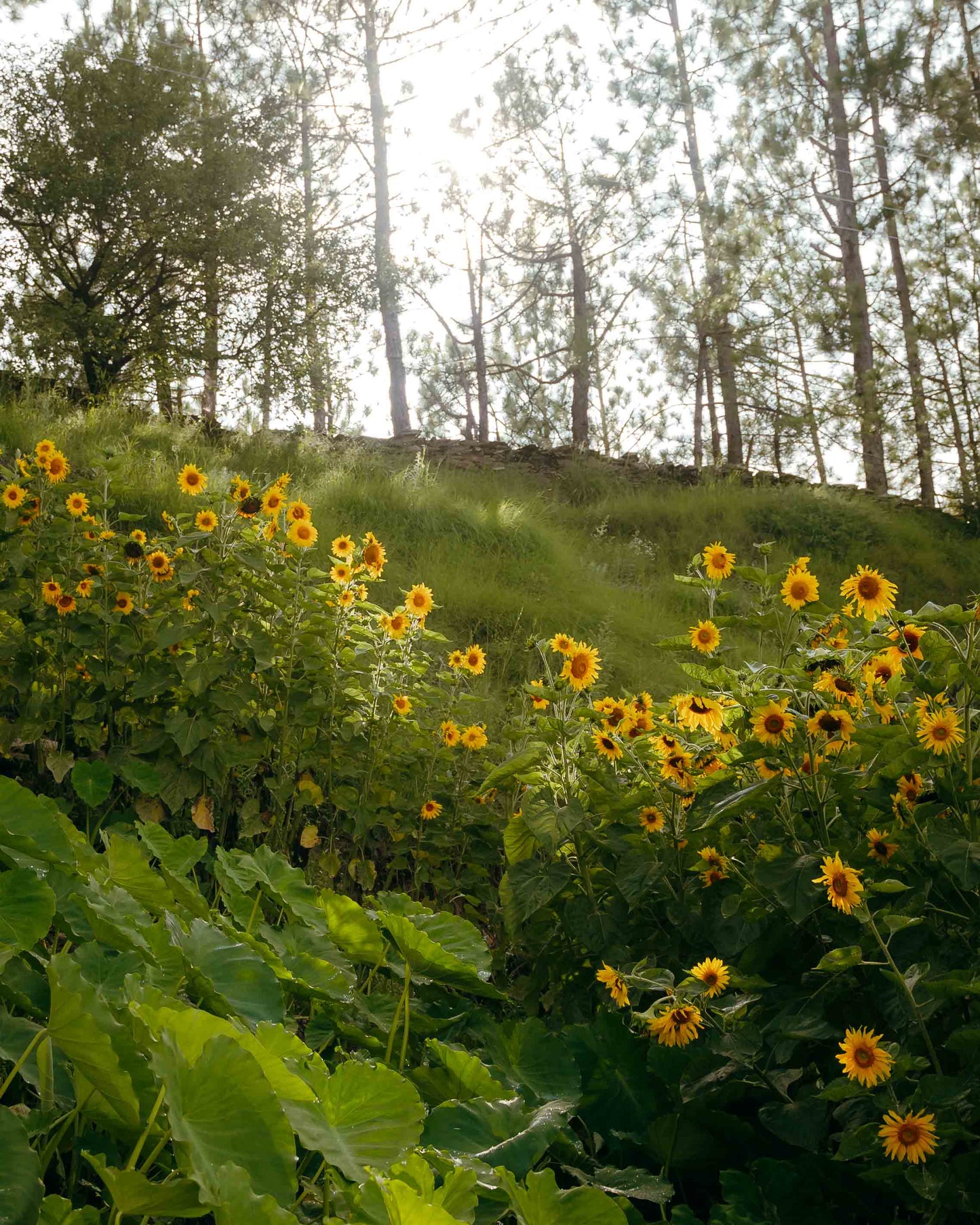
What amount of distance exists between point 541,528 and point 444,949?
5.24m

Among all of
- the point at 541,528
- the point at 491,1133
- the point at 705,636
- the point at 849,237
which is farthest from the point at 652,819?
the point at 849,237

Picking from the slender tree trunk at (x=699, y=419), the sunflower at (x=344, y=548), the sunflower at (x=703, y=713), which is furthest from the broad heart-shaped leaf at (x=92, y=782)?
the slender tree trunk at (x=699, y=419)

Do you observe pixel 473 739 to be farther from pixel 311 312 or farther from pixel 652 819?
pixel 311 312

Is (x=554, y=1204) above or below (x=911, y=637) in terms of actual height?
below

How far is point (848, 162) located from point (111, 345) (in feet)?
24.8

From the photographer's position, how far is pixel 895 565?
25.7 ft

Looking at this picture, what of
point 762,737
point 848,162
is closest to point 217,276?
point 848,162

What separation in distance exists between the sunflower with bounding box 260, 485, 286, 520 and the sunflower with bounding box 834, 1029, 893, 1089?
1782mm

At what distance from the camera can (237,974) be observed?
82 cm

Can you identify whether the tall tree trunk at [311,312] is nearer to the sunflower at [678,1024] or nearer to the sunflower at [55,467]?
the sunflower at [55,467]

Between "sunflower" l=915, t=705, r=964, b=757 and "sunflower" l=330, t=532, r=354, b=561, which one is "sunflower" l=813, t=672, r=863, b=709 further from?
"sunflower" l=330, t=532, r=354, b=561

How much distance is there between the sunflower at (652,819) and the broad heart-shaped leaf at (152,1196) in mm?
1111

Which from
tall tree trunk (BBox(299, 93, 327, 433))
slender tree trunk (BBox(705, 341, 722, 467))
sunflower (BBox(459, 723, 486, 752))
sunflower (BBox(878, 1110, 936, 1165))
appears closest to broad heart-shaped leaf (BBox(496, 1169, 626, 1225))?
sunflower (BBox(878, 1110, 936, 1165))

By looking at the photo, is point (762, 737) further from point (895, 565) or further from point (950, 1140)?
point (895, 565)
